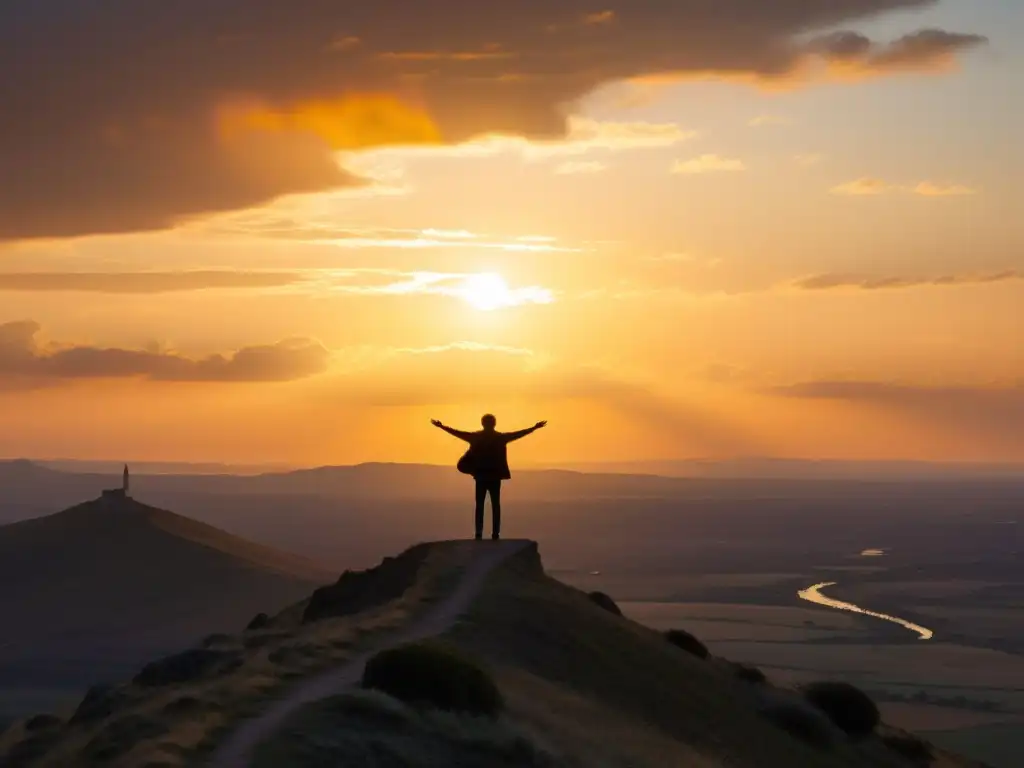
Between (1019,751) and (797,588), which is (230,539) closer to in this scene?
(797,588)

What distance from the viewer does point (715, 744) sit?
83.6 feet

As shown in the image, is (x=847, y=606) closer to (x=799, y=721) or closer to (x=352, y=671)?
(x=799, y=721)

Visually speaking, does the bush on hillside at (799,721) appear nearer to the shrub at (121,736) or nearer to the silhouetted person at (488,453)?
the silhouetted person at (488,453)

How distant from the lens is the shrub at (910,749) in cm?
3222

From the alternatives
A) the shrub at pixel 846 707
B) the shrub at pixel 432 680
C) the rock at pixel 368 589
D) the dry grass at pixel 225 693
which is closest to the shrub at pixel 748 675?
the shrub at pixel 846 707

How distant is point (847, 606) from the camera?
10775 centimetres

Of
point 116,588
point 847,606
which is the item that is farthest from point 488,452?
point 847,606

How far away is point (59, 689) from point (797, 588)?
238ft

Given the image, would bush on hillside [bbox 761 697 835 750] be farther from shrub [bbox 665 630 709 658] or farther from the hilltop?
A: shrub [bbox 665 630 709 658]

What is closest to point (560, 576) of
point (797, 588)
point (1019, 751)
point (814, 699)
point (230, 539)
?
point (797, 588)

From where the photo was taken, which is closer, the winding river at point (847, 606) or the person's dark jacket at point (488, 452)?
the person's dark jacket at point (488, 452)

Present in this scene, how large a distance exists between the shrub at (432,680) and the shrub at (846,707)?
1496 centimetres

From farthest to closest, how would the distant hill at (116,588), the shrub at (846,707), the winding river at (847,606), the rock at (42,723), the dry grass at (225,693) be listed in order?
1. the winding river at (847,606)
2. the distant hill at (116,588)
3. the shrub at (846,707)
4. the rock at (42,723)
5. the dry grass at (225,693)

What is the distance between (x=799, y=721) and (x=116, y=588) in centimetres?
7208
